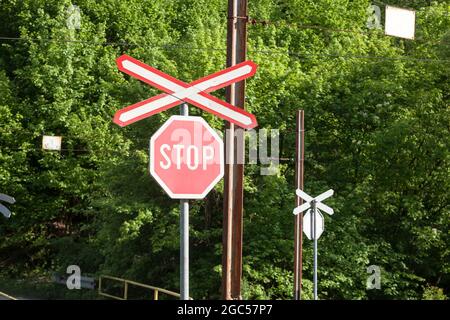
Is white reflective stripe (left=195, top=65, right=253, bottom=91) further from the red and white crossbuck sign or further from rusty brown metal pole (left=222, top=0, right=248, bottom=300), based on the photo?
rusty brown metal pole (left=222, top=0, right=248, bottom=300)

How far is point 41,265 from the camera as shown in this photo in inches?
1548

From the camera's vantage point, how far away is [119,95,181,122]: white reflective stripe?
4.84 metres

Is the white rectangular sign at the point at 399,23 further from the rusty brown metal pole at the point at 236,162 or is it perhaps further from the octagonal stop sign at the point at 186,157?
the octagonal stop sign at the point at 186,157

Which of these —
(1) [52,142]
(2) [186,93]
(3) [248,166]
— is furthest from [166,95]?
(1) [52,142]

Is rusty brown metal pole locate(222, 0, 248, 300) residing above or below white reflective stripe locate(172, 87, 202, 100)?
above

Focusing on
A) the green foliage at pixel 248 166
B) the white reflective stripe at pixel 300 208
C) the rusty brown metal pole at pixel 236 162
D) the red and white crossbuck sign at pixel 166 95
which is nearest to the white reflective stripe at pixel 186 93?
the red and white crossbuck sign at pixel 166 95

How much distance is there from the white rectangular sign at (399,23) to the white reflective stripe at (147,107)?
1793 cm

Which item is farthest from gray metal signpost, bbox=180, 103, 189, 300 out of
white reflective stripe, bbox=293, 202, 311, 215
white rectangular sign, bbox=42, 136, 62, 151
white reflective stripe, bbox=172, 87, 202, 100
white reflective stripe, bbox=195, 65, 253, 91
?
white rectangular sign, bbox=42, 136, 62, 151

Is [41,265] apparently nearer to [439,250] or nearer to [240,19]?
[439,250]

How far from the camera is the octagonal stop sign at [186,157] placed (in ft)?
15.1

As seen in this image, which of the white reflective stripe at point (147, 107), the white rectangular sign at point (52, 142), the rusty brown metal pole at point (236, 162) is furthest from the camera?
the white rectangular sign at point (52, 142)

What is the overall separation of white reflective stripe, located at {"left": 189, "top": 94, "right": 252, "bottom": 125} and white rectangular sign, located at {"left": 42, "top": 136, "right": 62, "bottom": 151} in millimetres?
30198

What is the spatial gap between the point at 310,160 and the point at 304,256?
15.9 feet

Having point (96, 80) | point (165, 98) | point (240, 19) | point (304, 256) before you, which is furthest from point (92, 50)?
point (165, 98)
